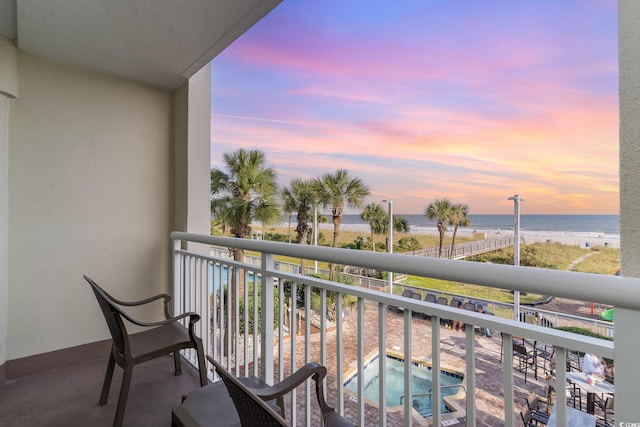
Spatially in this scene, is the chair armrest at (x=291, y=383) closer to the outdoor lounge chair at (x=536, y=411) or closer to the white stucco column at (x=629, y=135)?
the white stucco column at (x=629, y=135)

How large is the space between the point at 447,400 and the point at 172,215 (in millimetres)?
7554

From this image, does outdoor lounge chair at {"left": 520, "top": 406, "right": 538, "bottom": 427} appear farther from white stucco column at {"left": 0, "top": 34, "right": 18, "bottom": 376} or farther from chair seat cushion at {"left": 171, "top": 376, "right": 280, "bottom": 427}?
white stucco column at {"left": 0, "top": 34, "right": 18, "bottom": 376}

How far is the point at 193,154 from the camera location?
2.91m

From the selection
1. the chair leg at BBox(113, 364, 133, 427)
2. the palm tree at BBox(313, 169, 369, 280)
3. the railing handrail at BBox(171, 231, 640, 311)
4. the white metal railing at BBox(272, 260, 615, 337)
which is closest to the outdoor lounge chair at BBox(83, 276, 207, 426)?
the chair leg at BBox(113, 364, 133, 427)

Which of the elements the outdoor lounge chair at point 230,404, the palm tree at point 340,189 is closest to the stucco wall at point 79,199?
the outdoor lounge chair at point 230,404

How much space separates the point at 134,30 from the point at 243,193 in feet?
27.9

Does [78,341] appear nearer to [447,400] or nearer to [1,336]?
[1,336]

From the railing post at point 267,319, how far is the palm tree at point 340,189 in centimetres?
1374

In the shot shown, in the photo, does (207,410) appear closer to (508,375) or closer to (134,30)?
(508,375)

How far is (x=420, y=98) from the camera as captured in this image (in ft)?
88.8

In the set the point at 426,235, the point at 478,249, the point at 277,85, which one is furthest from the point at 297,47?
the point at 478,249

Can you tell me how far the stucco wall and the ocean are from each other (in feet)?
68.7

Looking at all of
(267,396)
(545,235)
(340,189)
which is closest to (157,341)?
(267,396)

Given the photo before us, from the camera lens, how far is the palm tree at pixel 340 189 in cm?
1536
